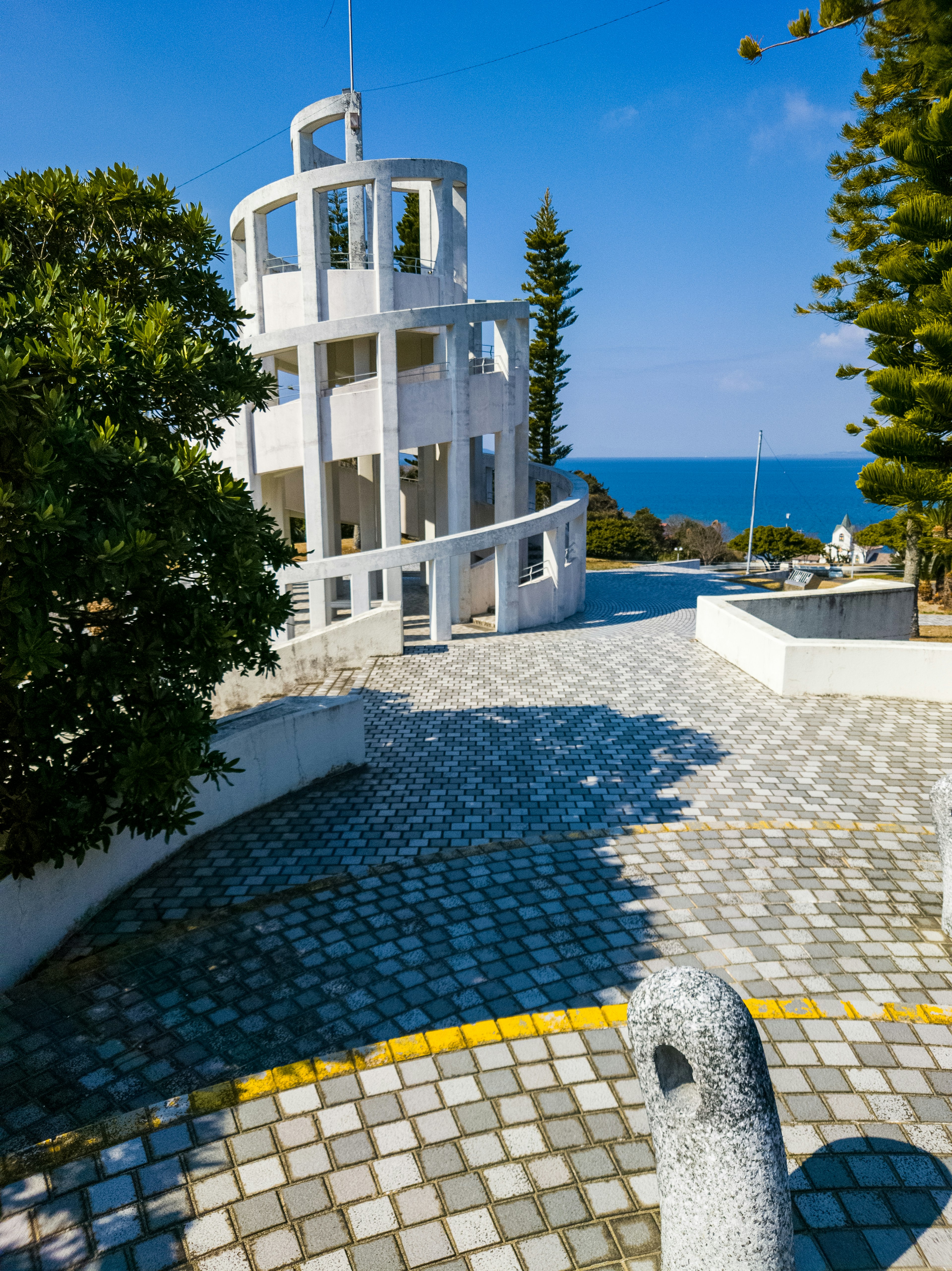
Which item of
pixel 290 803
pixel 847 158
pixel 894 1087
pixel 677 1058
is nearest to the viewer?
pixel 677 1058

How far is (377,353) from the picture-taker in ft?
56.9

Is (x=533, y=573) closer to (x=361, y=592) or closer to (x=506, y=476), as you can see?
(x=506, y=476)

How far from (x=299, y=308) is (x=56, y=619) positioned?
1444 centimetres

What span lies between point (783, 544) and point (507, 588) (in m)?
29.0

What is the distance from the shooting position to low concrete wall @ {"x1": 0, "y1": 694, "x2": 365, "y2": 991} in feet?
16.3

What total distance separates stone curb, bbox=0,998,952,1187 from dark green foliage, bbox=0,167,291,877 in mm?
1649

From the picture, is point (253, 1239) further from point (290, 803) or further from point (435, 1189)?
point (290, 803)

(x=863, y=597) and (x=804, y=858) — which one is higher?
(x=863, y=597)

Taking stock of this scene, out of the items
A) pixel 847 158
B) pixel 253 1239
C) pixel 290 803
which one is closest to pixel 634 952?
pixel 253 1239

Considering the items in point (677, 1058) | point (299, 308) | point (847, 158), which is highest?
point (847, 158)

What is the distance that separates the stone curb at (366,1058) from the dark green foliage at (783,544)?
36.7 meters

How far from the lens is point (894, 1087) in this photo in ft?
13.4

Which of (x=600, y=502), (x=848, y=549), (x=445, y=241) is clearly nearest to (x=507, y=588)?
(x=445, y=241)

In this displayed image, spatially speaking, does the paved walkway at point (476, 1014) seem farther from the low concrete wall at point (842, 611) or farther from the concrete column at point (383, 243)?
the concrete column at point (383, 243)
